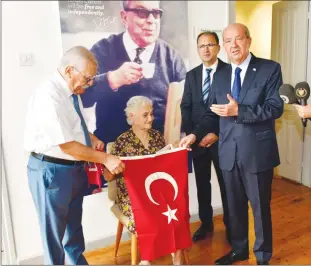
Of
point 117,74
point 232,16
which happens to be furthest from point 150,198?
point 232,16

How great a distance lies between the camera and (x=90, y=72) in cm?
168

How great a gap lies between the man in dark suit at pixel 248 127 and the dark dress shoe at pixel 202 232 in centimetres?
58

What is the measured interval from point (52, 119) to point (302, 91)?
1.34m

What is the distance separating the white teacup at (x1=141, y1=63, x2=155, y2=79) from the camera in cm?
242

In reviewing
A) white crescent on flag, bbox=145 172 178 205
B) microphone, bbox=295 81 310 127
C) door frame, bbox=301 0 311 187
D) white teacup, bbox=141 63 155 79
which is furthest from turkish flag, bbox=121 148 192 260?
door frame, bbox=301 0 311 187

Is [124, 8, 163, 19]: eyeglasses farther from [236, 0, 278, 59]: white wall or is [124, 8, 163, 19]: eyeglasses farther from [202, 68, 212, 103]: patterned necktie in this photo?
[236, 0, 278, 59]: white wall

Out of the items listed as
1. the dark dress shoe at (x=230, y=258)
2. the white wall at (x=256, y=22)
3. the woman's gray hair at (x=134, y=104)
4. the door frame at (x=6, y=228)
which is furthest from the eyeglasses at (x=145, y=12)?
the white wall at (x=256, y=22)

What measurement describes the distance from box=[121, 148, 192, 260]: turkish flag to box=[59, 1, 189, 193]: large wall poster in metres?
0.62

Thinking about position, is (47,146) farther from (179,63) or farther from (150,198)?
(179,63)

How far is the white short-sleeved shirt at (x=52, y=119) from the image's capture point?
5.23ft

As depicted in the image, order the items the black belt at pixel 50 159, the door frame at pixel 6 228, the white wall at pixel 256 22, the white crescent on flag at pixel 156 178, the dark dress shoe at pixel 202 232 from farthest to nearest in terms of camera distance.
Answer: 1. the white wall at pixel 256 22
2. the dark dress shoe at pixel 202 232
3. the door frame at pixel 6 228
4. the white crescent on flag at pixel 156 178
5. the black belt at pixel 50 159

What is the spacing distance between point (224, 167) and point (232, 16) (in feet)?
5.02

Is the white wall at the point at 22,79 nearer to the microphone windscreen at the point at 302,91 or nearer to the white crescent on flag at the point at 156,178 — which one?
the white crescent on flag at the point at 156,178

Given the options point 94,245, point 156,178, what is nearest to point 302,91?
point 156,178
